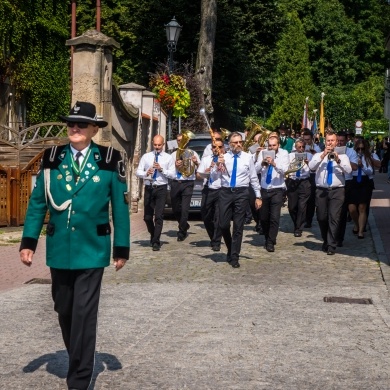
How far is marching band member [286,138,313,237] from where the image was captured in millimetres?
18688

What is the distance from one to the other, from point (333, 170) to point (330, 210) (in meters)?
0.62

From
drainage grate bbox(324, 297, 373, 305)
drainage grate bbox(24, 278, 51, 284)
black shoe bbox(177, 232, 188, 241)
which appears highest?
drainage grate bbox(324, 297, 373, 305)

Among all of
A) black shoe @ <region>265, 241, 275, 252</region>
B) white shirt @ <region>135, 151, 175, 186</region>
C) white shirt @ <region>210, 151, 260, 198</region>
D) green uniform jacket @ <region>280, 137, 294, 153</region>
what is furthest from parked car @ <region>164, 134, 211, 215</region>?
white shirt @ <region>210, 151, 260, 198</region>

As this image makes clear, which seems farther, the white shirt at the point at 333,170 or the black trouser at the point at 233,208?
the white shirt at the point at 333,170

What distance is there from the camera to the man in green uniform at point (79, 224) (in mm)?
A: 6523

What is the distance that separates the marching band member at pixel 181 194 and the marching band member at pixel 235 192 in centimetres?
340

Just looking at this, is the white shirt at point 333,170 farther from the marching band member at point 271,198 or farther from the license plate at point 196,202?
the license plate at point 196,202

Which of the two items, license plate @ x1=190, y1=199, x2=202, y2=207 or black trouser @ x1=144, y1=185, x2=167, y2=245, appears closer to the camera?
black trouser @ x1=144, y1=185, x2=167, y2=245

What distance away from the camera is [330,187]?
15.9 meters

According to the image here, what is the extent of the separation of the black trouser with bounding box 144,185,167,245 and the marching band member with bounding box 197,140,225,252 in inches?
27.8

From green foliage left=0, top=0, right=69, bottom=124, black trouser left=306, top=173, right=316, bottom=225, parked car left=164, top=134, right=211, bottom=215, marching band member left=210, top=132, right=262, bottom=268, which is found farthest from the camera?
green foliage left=0, top=0, right=69, bottom=124

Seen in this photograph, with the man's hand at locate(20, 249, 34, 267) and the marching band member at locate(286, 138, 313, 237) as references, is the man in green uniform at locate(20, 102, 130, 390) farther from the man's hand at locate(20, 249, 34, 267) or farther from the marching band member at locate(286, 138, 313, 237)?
the marching band member at locate(286, 138, 313, 237)

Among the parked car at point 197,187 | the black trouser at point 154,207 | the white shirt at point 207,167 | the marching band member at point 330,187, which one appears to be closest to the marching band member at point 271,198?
the marching band member at point 330,187

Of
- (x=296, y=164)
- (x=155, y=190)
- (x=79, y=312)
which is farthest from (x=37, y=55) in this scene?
(x=79, y=312)
